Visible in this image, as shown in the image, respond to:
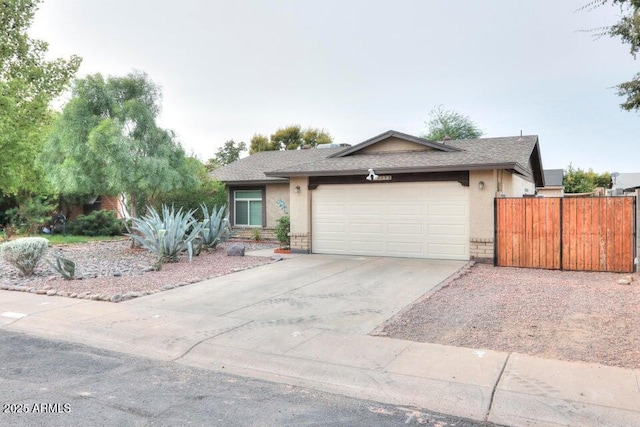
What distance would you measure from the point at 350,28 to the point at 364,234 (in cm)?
701

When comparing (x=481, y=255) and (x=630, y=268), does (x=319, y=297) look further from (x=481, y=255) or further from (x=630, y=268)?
(x=630, y=268)

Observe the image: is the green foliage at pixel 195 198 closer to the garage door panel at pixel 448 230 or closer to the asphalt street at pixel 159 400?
the garage door panel at pixel 448 230

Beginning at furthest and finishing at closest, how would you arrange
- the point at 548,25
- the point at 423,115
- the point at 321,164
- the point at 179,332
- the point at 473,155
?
the point at 423,115 < the point at 321,164 < the point at 473,155 < the point at 548,25 < the point at 179,332

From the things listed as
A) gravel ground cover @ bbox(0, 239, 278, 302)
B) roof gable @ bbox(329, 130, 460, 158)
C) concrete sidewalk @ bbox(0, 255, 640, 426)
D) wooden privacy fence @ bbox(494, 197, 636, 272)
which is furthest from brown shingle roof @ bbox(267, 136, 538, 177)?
concrete sidewalk @ bbox(0, 255, 640, 426)

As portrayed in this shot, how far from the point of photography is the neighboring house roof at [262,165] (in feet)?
63.7

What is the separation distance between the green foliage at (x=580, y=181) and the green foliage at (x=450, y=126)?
34.9ft

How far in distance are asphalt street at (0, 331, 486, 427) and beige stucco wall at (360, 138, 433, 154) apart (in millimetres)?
12066

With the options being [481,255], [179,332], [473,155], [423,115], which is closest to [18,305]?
[179,332]

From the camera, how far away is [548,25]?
1280 cm

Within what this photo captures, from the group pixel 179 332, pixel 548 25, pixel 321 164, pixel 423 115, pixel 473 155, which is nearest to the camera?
pixel 179 332

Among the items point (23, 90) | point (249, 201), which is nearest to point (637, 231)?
point (249, 201)

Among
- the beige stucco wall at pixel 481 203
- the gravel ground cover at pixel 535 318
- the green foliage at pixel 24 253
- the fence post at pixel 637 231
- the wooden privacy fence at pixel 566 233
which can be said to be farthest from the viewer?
the beige stucco wall at pixel 481 203

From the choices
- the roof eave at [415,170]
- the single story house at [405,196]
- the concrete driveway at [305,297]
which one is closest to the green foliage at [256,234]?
the single story house at [405,196]

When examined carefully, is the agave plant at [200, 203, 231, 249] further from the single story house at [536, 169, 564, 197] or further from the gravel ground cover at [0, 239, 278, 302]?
the single story house at [536, 169, 564, 197]
